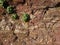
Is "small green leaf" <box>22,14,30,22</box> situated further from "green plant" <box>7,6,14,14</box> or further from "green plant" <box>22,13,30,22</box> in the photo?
"green plant" <box>7,6,14,14</box>

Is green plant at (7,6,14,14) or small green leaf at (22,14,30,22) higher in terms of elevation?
green plant at (7,6,14,14)

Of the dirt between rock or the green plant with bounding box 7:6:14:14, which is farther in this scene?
the green plant with bounding box 7:6:14:14

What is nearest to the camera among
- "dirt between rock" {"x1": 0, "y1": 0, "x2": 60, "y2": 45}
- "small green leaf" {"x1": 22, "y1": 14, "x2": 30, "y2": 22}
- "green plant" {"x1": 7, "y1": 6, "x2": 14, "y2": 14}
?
"dirt between rock" {"x1": 0, "y1": 0, "x2": 60, "y2": 45}

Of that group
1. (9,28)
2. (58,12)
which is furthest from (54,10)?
(9,28)

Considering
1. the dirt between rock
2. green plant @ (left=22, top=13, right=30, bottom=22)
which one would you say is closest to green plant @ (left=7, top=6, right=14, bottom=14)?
the dirt between rock

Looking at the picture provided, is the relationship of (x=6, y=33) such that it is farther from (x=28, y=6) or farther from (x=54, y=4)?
(x=54, y=4)

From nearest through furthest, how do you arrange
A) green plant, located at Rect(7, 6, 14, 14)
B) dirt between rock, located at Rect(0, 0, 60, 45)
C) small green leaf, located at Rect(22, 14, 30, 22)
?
dirt between rock, located at Rect(0, 0, 60, 45)
small green leaf, located at Rect(22, 14, 30, 22)
green plant, located at Rect(7, 6, 14, 14)

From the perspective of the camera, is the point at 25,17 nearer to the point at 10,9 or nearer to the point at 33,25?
the point at 33,25

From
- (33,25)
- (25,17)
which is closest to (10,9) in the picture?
(25,17)
